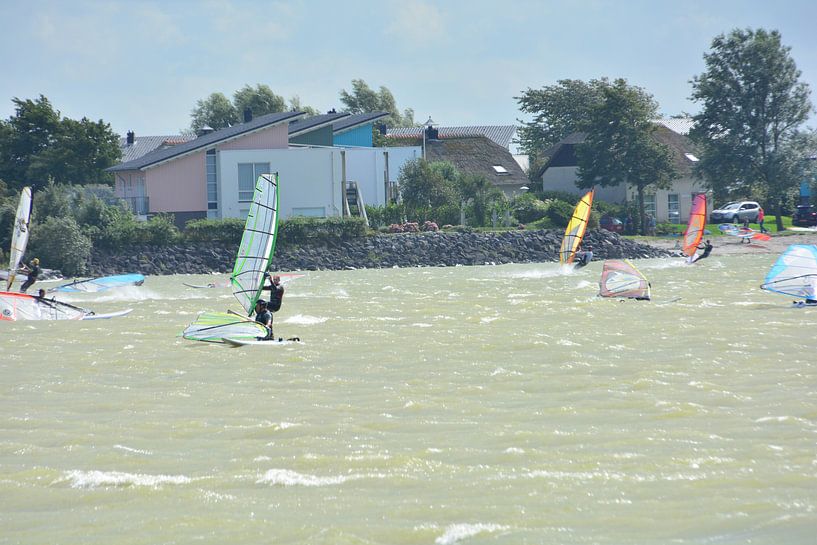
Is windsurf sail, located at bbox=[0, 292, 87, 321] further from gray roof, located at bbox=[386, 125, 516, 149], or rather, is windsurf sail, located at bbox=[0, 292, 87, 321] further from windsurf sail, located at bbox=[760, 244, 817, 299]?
gray roof, located at bbox=[386, 125, 516, 149]

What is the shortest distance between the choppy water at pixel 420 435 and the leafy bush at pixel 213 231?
85.0ft

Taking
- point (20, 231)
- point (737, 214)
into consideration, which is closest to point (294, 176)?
point (20, 231)

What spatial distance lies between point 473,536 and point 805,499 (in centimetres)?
→ 252

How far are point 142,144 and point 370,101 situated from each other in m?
24.4

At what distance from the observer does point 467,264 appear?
47.2 m

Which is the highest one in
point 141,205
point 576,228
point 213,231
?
point 141,205

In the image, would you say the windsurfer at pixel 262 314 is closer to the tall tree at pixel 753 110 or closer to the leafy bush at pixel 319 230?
the leafy bush at pixel 319 230

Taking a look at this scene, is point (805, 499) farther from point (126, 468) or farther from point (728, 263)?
point (728, 263)

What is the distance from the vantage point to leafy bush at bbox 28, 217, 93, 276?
42.1m

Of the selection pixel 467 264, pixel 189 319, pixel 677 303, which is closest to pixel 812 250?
pixel 677 303

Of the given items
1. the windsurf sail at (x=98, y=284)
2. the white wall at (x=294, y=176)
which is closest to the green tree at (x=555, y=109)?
the white wall at (x=294, y=176)

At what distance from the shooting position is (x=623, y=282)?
25391mm

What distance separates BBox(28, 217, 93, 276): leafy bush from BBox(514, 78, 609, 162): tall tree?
160 ft

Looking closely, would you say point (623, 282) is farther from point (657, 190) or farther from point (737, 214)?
point (737, 214)
